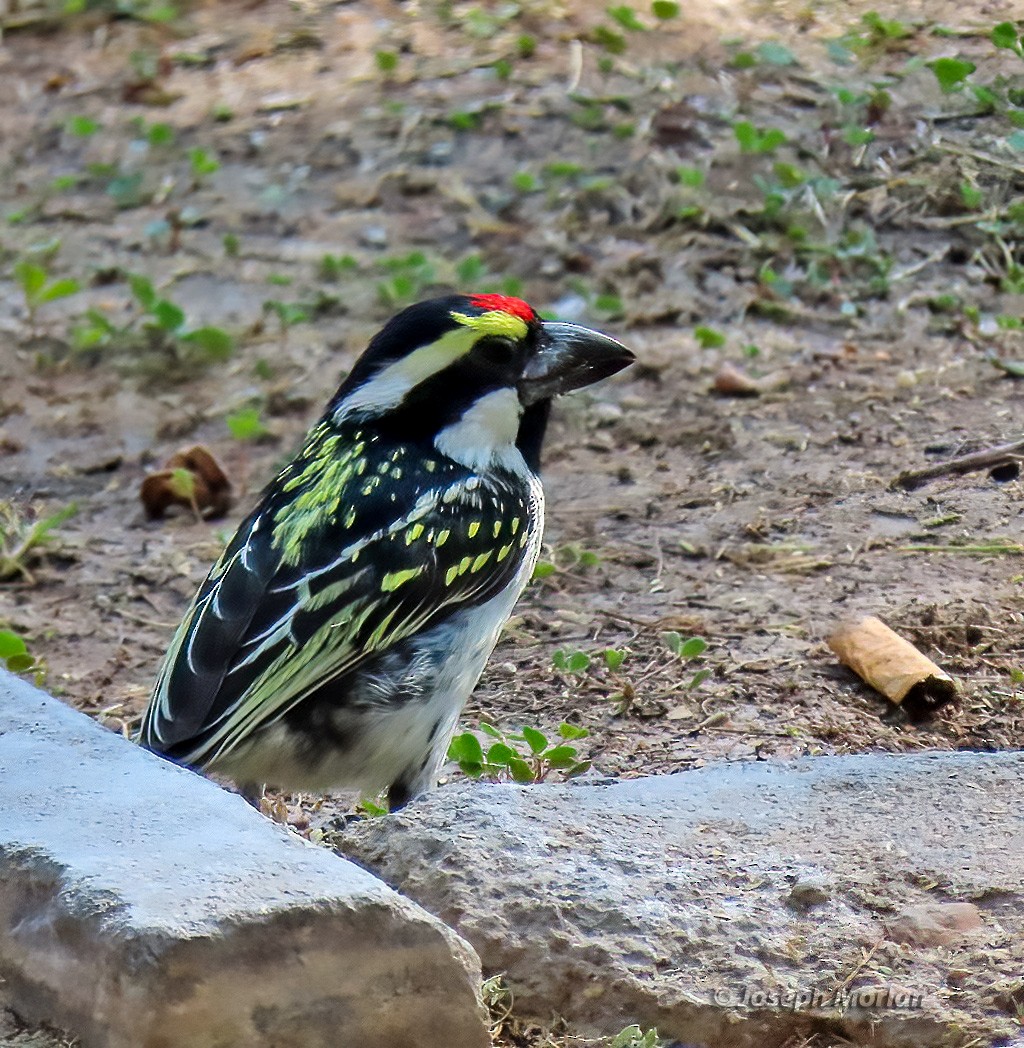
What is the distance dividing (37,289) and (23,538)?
158cm

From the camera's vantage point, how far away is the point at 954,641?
4484mm

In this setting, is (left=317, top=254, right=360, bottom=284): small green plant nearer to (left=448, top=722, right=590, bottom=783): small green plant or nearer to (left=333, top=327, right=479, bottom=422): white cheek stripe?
(left=333, top=327, right=479, bottom=422): white cheek stripe

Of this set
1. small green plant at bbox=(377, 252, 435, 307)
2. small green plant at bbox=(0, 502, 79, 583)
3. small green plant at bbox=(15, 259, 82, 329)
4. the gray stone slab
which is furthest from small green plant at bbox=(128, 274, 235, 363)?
the gray stone slab

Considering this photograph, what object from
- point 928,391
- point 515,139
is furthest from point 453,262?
point 928,391

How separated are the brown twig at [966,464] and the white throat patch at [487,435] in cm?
160

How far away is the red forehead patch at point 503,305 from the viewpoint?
163 inches

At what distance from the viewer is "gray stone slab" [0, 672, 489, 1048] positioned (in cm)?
240

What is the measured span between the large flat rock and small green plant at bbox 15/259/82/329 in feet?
13.2

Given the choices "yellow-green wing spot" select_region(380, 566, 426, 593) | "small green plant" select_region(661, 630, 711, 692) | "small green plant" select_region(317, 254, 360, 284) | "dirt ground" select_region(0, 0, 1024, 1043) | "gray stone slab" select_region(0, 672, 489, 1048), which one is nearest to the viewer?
"gray stone slab" select_region(0, 672, 489, 1048)

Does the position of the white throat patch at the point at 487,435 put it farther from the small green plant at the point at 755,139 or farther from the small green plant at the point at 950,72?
the small green plant at the point at 950,72

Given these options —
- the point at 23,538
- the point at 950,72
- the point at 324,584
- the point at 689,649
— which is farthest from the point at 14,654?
the point at 950,72

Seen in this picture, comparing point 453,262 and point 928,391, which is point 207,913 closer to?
point 928,391

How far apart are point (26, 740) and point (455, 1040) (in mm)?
962

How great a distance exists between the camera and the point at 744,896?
121 inches
